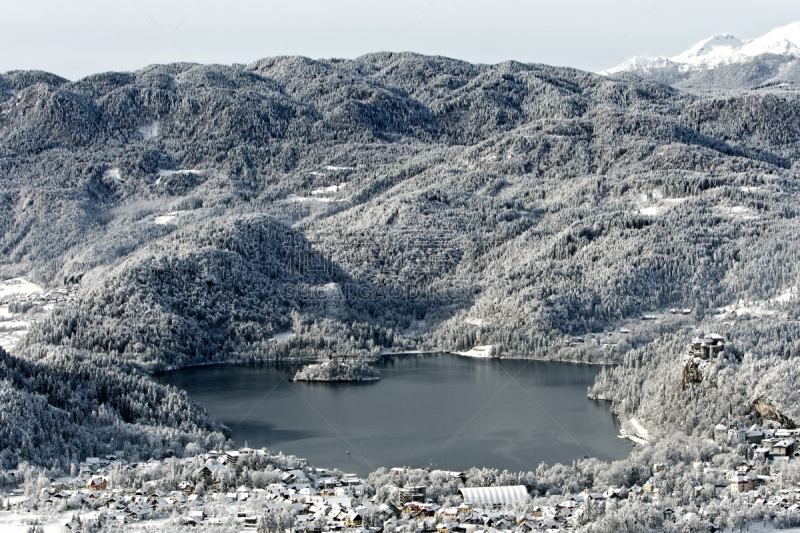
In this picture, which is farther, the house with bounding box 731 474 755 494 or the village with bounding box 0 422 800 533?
the house with bounding box 731 474 755 494

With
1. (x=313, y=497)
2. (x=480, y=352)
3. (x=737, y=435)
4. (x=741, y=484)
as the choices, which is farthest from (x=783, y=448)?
(x=480, y=352)

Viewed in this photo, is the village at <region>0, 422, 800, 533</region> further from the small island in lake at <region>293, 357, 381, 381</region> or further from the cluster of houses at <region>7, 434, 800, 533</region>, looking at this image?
the small island in lake at <region>293, 357, 381, 381</region>

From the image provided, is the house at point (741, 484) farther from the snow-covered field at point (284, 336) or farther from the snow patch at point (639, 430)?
the snow-covered field at point (284, 336)

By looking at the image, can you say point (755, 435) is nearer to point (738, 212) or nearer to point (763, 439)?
point (763, 439)

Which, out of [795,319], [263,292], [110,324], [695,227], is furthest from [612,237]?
[110,324]

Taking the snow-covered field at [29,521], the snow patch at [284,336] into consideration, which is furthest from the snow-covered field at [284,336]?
the snow-covered field at [29,521]

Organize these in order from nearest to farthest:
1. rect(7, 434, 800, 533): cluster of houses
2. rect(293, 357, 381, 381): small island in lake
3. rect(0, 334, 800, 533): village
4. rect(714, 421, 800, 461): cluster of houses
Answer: rect(0, 334, 800, 533): village → rect(7, 434, 800, 533): cluster of houses → rect(714, 421, 800, 461): cluster of houses → rect(293, 357, 381, 381): small island in lake

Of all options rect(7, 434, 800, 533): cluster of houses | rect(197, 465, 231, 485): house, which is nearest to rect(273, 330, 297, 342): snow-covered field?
rect(7, 434, 800, 533): cluster of houses
